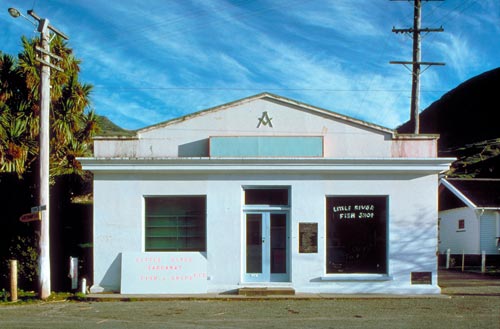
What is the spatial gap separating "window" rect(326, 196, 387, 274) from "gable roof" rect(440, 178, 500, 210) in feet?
44.0

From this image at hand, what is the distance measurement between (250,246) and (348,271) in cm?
254

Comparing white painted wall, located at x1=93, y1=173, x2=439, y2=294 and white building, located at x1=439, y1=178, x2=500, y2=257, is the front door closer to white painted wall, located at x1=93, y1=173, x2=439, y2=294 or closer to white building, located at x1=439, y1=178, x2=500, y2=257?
white painted wall, located at x1=93, y1=173, x2=439, y2=294

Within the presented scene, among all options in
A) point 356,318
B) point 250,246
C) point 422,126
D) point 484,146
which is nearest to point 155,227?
point 250,246

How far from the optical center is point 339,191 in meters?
15.7

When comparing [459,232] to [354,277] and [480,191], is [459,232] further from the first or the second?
[354,277]

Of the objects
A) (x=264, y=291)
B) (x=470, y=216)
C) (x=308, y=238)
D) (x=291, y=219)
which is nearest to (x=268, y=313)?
(x=264, y=291)

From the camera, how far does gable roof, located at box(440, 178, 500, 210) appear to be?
2799cm

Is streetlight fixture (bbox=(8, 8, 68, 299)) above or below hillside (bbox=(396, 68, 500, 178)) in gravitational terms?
below

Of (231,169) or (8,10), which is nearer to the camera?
(8,10)

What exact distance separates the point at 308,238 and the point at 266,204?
135cm

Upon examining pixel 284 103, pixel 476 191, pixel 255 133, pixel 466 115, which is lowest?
pixel 476 191

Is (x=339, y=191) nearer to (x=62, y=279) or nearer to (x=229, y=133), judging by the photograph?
(x=229, y=133)

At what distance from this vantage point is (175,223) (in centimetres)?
1583

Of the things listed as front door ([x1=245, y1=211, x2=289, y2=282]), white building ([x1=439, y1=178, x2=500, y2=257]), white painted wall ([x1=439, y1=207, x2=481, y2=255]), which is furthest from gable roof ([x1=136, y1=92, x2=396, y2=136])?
white painted wall ([x1=439, y1=207, x2=481, y2=255])
